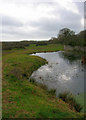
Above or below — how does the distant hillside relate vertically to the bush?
above

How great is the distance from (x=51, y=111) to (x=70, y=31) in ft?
265

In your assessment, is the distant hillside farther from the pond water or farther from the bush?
the bush

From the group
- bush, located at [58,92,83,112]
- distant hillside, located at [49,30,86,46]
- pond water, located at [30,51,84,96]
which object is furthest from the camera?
distant hillside, located at [49,30,86,46]

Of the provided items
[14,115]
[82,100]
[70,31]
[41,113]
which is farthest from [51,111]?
[70,31]

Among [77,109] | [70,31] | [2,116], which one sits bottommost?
[77,109]

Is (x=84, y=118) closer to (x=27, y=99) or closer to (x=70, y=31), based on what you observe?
(x=27, y=99)

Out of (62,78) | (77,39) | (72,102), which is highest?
(77,39)

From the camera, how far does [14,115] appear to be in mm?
7336

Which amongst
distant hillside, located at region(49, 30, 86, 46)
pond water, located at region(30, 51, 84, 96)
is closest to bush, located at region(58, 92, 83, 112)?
pond water, located at region(30, 51, 84, 96)

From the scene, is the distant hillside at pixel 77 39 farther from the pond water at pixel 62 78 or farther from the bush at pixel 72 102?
the bush at pixel 72 102

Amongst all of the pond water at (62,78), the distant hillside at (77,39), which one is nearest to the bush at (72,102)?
the pond water at (62,78)

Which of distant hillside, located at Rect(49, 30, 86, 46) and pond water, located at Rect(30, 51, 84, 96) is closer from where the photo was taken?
pond water, located at Rect(30, 51, 84, 96)

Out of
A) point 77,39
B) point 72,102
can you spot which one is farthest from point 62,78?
point 77,39

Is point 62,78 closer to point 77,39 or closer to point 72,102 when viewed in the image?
point 72,102
